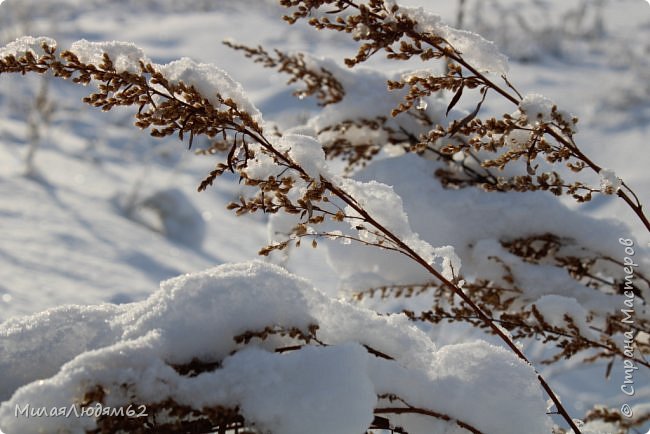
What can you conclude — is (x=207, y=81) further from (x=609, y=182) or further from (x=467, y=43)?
(x=609, y=182)

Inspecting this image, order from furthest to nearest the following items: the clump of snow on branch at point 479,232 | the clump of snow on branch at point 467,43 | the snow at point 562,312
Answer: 1. the clump of snow on branch at point 479,232
2. the snow at point 562,312
3. the clump of snow on branch at point 467,43

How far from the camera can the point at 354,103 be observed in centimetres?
229

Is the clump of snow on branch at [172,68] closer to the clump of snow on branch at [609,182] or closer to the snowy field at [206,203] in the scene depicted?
the snowy field at [206,203]

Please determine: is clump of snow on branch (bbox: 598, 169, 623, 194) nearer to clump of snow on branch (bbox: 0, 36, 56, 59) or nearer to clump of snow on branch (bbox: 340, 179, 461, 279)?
clump of snow on branch (bbox: 340, 179, 461, 279)

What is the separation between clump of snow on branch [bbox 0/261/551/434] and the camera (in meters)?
0.90

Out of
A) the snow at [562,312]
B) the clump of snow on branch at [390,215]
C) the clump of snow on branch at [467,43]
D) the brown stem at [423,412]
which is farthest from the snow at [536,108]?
the snow at [562,312]

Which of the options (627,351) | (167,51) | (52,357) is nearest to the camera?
(52,357)

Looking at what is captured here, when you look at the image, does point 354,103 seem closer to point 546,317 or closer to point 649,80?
point 546,317

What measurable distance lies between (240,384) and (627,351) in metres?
1.22

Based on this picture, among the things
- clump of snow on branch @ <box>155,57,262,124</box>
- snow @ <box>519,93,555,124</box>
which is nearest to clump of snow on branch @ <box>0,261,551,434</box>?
clump of snow on branch @ <box>155,57,262,124</box>

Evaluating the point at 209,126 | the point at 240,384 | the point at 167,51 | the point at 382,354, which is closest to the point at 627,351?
the point at 382,354

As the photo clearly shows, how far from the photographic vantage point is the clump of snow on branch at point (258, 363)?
897mm

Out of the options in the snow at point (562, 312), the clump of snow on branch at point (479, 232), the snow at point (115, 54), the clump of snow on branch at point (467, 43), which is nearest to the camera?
the snow at point (115, 54)

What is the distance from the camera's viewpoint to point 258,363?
95cm
